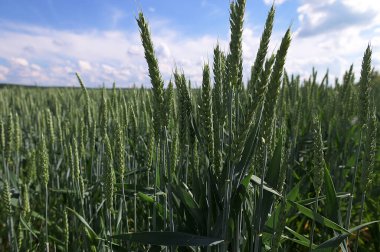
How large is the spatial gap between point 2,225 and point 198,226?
1.92m

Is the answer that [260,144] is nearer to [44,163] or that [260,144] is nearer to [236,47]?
[236,47]

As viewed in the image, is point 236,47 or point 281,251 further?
point 281,251

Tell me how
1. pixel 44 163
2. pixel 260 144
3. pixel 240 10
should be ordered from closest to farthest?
pixel 240 10
pixel 260 144
pixel 44 163

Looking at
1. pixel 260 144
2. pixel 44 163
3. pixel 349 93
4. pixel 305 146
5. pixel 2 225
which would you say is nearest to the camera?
pixel 260 144

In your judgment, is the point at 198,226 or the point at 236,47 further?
the point at 198,226

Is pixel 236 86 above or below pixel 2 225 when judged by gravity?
above

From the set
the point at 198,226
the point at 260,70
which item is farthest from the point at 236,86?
the point at 198,226

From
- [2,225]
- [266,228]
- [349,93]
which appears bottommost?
[2,225]

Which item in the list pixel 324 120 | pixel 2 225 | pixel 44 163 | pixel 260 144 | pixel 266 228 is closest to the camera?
pixel 260 144

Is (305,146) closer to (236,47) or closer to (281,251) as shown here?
(281,251)

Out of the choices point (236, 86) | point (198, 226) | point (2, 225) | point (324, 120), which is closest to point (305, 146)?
point (324, 120)

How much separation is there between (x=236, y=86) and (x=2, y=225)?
2297 mm

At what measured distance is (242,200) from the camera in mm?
1058

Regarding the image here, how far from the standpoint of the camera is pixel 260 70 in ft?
3.11
